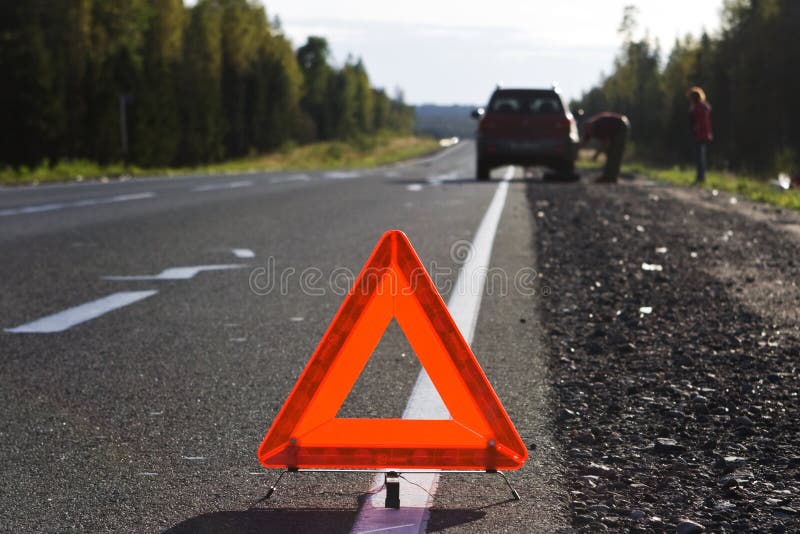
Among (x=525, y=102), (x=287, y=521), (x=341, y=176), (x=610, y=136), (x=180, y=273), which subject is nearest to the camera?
(x=287, y=521)

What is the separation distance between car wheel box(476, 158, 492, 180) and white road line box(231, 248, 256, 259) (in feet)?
49.2

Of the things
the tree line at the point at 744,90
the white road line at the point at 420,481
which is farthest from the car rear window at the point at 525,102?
the tree line at the point at 744,90

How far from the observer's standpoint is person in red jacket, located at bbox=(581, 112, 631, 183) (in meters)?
25.8

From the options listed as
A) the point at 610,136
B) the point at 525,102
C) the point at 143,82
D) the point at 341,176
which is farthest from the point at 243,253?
the point at 143,82

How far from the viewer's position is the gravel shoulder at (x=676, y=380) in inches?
139

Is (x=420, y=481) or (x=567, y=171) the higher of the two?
(x=420, y=481)

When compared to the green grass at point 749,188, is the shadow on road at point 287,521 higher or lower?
higher

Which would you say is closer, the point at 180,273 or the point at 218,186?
the point at 180,273

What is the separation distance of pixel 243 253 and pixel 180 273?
4.79ft

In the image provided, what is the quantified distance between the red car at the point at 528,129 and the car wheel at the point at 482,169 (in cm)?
97

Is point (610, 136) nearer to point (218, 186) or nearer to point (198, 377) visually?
point (218, 186)

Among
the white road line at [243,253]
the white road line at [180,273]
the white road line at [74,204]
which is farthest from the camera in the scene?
the white road line at [74,204]

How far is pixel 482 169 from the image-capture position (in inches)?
1041

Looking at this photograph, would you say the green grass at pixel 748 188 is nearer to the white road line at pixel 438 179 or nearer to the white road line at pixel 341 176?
the white road line at pixel 438 179
